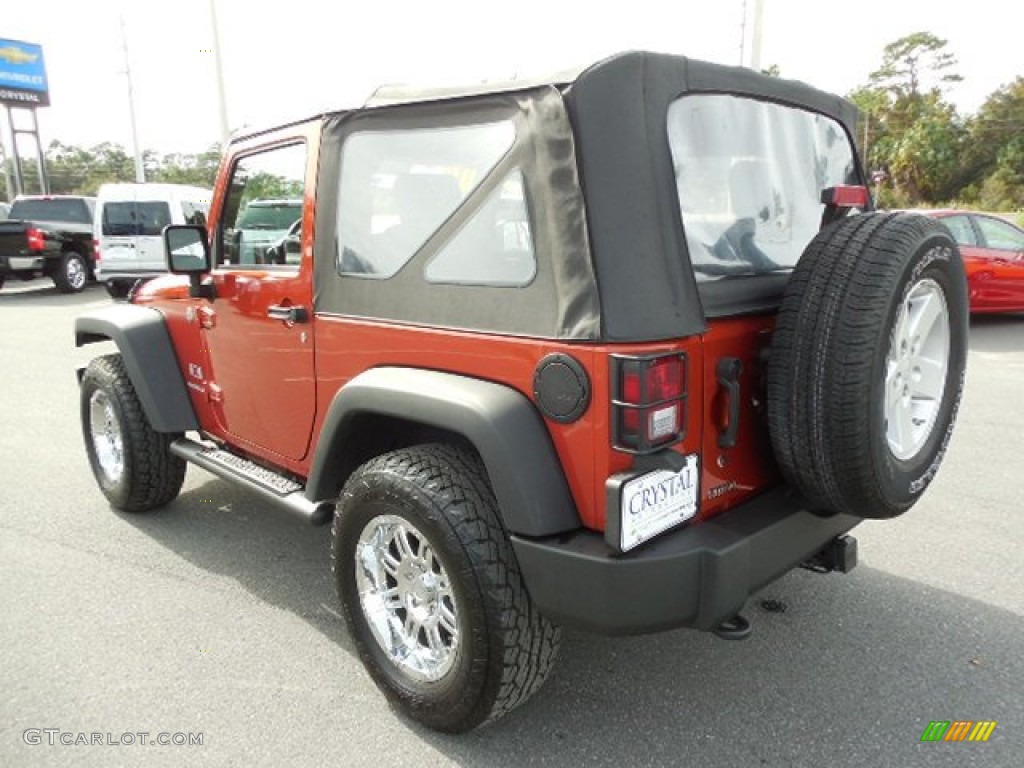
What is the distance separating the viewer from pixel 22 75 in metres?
38.6

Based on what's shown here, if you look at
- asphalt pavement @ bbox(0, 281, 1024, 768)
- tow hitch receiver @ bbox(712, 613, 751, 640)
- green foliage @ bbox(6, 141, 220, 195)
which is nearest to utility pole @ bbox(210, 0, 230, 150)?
asphalt pavement @ bbox(0, 281, 1024, 768)

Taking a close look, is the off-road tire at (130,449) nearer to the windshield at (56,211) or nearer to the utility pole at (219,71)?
the utility pole at (219,71)

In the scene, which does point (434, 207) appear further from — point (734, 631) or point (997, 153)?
point (997, 153)

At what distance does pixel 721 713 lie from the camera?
2.52 meters

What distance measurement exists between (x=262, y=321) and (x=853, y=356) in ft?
7.05

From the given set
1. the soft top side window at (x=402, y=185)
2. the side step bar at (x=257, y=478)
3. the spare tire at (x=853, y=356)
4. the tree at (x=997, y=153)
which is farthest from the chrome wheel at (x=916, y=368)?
the tree at (x=997, y=153)

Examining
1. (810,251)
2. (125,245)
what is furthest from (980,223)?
(125,245)

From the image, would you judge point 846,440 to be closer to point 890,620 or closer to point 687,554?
point 687,554

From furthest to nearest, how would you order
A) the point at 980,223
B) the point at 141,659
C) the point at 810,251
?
1. the point at 980,223
2. the point at 141,659
3. the point at 810,251

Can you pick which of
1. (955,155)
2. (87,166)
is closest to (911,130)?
(955,155)

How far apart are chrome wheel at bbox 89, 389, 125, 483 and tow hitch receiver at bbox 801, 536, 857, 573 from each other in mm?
3413

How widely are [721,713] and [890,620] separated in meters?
0.96

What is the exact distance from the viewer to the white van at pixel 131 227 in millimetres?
13711

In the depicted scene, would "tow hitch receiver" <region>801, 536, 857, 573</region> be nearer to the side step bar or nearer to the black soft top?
the black soft top
